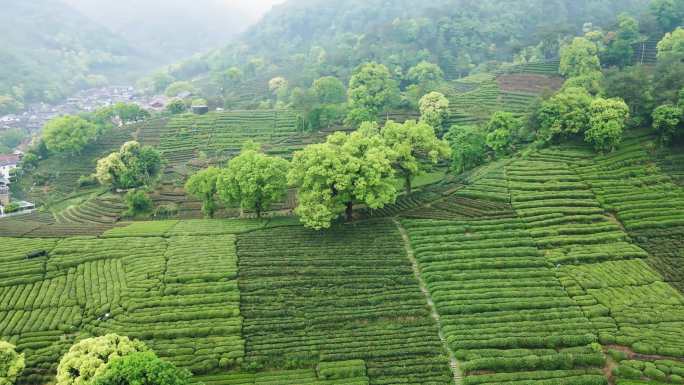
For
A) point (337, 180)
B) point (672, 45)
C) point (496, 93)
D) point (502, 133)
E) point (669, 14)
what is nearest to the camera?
point (337, 180)

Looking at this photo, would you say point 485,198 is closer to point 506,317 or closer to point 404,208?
point 404,208

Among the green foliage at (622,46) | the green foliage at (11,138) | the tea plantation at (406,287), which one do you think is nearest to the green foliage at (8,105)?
the green foliage at (11,138)

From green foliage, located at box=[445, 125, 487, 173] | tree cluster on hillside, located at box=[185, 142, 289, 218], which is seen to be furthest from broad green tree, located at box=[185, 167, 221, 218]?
green foliage, located at box=[445, 125, 487, 173]

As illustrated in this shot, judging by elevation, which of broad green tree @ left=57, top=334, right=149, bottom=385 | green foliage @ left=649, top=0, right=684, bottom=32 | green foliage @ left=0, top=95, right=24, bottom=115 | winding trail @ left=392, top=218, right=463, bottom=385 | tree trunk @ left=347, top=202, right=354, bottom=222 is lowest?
winding trail @ left=392, top=218, right=463, bottom=385

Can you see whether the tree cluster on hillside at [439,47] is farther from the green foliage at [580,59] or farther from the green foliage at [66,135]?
the green foliage at [66,135]

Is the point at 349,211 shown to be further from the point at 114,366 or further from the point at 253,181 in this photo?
the point at 114,366

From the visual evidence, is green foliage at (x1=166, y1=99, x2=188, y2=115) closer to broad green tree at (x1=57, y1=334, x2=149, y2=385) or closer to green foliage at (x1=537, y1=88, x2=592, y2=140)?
green foliage at (x1=537, y1=88, x2=592, y2=140)

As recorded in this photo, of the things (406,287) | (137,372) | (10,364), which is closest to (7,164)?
(10,364)
